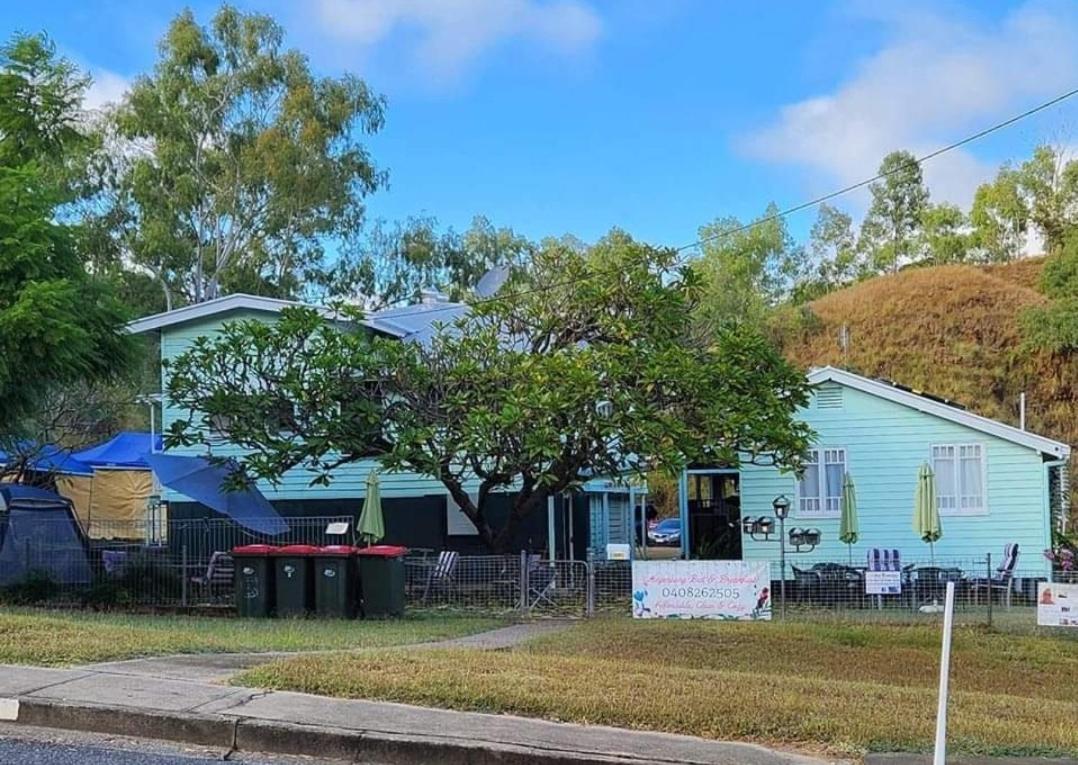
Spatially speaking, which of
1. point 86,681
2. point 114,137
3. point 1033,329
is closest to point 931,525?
point 86,681

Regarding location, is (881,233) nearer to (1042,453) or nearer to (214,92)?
(214,92)

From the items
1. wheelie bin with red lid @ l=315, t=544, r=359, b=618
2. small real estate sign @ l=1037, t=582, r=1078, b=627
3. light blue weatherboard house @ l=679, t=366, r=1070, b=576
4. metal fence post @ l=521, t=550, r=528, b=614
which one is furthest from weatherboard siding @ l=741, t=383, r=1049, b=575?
wheelie bin with red lid @ l=315, t=544, r=359, b=618

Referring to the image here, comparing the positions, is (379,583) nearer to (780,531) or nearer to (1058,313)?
(780,531)

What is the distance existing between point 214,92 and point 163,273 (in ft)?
20.9

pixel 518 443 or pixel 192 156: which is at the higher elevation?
pixel 192 156

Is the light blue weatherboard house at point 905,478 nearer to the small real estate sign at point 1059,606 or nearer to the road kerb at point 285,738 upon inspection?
the small real estate sign at point 1059,606

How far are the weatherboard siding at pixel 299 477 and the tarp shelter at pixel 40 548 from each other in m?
5.03

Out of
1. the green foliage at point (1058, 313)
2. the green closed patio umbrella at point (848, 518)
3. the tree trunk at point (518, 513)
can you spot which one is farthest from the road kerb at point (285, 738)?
the green foliage at point (1058, 313)

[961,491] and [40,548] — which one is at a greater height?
[961,491]

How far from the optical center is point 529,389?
56.0ft

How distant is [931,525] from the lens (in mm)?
15359

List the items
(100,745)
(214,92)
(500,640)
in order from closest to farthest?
1. (100,745)
2. (500,640)
3. (214,92)

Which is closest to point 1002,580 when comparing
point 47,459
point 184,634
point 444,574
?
point 444,574

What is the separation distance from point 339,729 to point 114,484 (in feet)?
88.3
